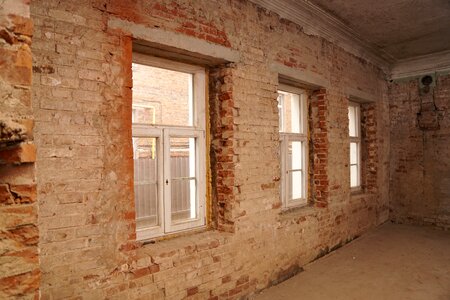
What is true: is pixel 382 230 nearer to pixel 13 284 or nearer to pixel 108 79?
pixel 108 79

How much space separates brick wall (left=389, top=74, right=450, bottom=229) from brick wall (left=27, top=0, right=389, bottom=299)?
2651 mm

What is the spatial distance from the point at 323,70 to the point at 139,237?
3.39m

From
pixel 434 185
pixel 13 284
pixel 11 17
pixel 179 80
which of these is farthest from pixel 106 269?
pixel 434 185

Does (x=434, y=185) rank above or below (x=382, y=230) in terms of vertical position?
above

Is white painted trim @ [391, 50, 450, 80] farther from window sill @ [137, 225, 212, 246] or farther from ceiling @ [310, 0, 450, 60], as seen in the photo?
window sill @ [137, 225, 212, 246]

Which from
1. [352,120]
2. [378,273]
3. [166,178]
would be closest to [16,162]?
[166,178]

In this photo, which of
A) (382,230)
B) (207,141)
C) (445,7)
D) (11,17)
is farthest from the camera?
(382,230)

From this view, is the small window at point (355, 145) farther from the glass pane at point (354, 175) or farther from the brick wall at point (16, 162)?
the brick wall at point (16, 162)

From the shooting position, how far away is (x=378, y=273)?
382cm

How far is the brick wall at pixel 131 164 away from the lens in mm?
2033

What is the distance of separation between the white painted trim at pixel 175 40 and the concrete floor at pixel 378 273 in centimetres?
249

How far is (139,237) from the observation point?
2.70 meters

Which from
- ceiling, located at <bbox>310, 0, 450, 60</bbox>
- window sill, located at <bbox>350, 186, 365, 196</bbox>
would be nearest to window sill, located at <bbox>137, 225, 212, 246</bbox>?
ceiling, located at <bbox>310, 0, 450, 60</bbox>

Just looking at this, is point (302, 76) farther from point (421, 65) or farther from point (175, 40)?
point (421, 65)
